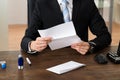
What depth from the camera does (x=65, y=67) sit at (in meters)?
1.42

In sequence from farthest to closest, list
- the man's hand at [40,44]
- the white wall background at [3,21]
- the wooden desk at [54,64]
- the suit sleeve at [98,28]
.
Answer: the white wall background at [3,21] → the suit sleeve at [98,28] → the man's hand at [40,44] → the wooden desk at [54,64]

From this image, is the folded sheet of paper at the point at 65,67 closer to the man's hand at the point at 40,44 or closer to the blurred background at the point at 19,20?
the man's hand at the point at 40,44

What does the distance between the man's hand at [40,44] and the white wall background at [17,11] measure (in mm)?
4272

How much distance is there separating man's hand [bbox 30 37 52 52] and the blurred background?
1.78 meters

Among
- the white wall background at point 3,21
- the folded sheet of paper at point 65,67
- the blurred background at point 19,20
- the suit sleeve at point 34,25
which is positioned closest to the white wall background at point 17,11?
the blurred background at point 19,20

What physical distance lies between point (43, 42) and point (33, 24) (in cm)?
41

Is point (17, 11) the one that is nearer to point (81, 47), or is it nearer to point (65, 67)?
point (81, 47)

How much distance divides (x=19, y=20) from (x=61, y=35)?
445cm

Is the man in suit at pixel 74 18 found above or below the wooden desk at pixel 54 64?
above

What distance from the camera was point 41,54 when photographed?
1.67 metres

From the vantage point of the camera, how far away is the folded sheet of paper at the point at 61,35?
1577 mm

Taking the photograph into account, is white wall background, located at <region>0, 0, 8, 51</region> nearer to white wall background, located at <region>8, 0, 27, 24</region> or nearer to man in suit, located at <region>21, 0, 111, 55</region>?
man in suit, located at <region>21, 0, 111, 55</region>

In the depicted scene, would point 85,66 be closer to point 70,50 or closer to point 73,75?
point 73,75

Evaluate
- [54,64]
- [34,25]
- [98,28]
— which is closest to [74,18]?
[98,28]
